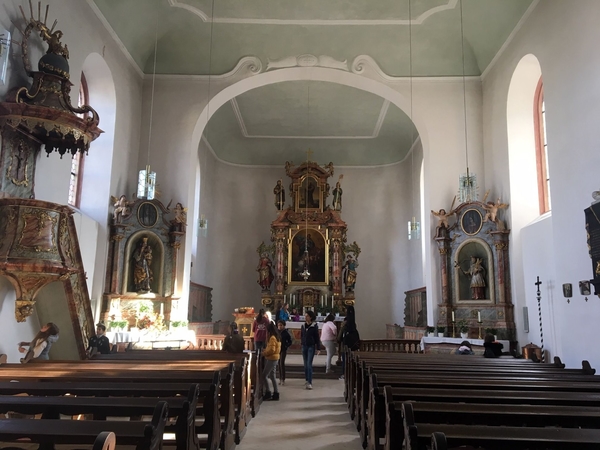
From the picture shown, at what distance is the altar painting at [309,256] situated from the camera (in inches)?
693

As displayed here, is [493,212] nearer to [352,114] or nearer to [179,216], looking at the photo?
[352,114]

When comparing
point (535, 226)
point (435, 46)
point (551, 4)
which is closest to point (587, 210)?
point (535, 226)

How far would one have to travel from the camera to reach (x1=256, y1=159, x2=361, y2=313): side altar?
1717 centimetres

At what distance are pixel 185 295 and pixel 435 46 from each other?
890cm

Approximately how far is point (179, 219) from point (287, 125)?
23.9 ft

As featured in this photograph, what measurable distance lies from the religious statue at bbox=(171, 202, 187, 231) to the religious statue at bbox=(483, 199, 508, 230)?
7117mm

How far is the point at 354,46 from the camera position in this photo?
12.9 metres

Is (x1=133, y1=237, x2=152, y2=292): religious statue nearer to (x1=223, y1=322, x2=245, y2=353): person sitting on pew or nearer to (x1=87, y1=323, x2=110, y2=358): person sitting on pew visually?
(x1=87, y1=323, x2=110, y2=358): person sitting on pew

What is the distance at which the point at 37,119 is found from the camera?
7426 millimetres

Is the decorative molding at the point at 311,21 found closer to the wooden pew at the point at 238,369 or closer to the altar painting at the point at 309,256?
the altar painting at the point at 309,256

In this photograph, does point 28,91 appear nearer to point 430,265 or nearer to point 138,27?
point 138,27

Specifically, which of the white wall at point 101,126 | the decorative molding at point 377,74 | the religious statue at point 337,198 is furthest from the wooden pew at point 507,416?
the religious statue at point 337,198

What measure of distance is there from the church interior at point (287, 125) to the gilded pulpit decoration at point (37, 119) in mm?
32

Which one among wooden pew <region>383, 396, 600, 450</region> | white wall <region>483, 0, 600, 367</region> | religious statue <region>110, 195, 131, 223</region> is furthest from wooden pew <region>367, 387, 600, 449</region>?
religious statue <region>110, 195, 131, 223</region>
